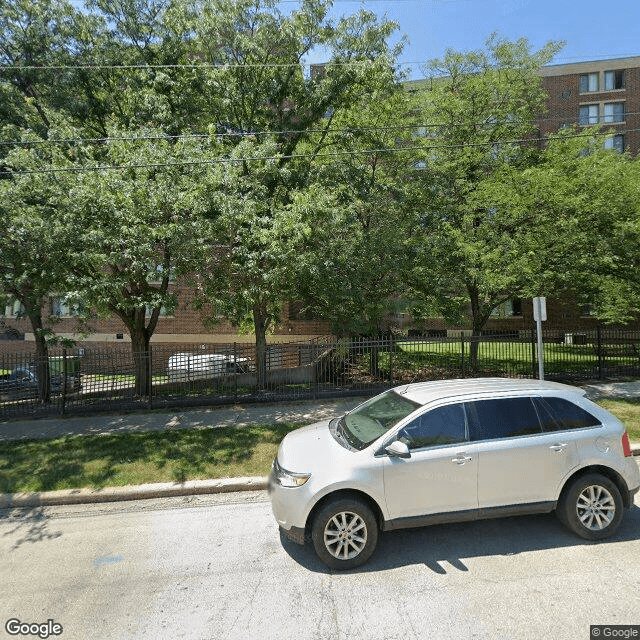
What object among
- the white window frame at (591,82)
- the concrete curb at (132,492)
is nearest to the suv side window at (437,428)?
the concrete curb at (132,492)

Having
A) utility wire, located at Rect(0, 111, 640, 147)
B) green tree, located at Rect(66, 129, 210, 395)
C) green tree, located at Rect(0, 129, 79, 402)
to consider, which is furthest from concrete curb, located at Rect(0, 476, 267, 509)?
utility wire, located at Rect(0, 111, 640, 147)

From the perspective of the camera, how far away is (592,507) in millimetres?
4254

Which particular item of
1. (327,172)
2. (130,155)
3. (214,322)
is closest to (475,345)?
(327,172)

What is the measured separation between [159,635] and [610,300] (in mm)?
13293

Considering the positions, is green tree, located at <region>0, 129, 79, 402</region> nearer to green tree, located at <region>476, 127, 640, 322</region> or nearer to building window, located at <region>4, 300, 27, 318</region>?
building window, located at <region>4, 300, 27, 318</region>

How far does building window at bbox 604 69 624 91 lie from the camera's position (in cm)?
3200

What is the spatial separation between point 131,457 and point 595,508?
637 centimetres

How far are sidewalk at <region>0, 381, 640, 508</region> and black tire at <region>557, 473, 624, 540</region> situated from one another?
331 cm

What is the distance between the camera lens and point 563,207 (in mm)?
11766

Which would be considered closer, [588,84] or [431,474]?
[431,474]

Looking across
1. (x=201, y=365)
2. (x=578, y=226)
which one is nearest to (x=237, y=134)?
(x=201, y=365)

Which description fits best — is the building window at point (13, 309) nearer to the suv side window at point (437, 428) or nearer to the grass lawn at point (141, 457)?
the grass lawn at point (141, 457)

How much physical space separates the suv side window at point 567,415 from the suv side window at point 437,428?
0.89 meters

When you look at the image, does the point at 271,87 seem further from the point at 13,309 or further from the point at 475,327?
the point at 13,309
